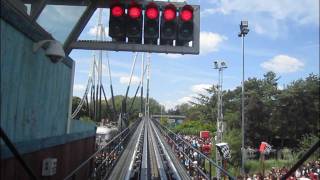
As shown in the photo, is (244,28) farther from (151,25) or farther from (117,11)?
(117,11)

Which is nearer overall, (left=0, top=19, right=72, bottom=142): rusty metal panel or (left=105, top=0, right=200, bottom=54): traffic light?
(left=0, top=19, right=72, bottom=142): rusty metal panel

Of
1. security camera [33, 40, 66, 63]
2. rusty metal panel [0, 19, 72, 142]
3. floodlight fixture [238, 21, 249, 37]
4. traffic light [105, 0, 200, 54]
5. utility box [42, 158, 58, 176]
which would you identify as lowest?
utility box [42, 158, 58, 176]

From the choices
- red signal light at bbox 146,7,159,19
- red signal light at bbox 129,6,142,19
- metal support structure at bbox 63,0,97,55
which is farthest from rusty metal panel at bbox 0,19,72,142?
red signal light at bbox 146,7,159,19

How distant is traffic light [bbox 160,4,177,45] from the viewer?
8.89 metres

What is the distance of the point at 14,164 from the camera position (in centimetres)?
593

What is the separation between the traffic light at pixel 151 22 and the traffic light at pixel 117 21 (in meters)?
0.41

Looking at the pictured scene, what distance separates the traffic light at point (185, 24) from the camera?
Answer: 8930 mm

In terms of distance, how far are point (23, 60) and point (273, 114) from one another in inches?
2448

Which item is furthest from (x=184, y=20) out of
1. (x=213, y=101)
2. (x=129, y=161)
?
(x=213, y=101)

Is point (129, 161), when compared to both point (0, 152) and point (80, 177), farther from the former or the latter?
point (0, 152)

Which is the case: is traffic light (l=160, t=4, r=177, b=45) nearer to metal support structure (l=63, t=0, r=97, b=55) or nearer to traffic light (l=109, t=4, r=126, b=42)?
traffic light (l=109, t=4, r=126, b=42)

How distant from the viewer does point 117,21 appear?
29.1 feet

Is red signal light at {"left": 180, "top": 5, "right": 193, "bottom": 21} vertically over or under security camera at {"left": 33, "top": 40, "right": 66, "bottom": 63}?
over

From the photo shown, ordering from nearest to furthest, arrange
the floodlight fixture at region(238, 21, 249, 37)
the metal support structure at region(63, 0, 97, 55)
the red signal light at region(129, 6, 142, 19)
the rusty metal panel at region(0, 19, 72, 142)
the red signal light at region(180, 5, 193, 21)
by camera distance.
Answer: the rusty metal panel at region(0, 19, 72, 142) < the red signal light at region(129, 6, 142, 19) < the red signal light at region(180, 5, 193, 21) < the metal support structure at region(63, 0, 97, 55) < the floodlight fixture at region(238, 21, 249, 37)
